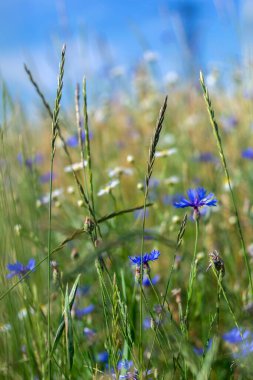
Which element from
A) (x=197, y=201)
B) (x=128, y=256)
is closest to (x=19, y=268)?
(x=128, y=256)

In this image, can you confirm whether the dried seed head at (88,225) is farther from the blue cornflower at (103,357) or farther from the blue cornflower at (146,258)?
the blue cornflower at (103,357)

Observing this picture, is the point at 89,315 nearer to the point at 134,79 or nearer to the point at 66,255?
the point at 66,255

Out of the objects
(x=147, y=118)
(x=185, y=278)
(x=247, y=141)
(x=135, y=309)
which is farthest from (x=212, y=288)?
(x=147, y=118)

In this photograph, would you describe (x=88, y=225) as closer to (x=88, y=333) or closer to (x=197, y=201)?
(x=197, y=201)

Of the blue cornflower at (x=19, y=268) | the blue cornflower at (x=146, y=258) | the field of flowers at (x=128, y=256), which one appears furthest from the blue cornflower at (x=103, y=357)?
the blue cornflower at (x=146, y=258)

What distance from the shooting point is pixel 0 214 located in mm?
1116

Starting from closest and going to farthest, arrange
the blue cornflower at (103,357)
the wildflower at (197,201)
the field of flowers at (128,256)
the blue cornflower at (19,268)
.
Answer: the field of flowers at (128,256), the wildflower at (197,201), the blue cornflower at (19,268), the blue cornflower at (103,357)

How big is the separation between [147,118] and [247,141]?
58.8 inches

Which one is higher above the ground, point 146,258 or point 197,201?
point 197,201

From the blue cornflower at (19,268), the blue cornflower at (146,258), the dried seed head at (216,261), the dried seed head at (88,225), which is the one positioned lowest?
the dried seed head at (216,261)

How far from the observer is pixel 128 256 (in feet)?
3.88

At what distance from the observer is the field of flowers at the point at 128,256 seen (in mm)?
855

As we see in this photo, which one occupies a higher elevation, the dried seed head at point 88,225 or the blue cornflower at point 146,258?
the dried seed head at point 88,225

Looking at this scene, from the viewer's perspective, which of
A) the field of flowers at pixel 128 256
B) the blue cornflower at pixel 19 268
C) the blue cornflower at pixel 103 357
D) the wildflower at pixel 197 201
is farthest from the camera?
the blue cornflower at pixel 103 357
